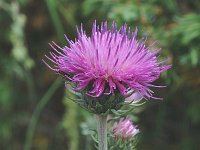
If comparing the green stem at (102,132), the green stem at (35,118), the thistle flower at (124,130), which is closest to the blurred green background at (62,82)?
the green stem at (35,118)

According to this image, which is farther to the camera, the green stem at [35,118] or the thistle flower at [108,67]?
the green stem at [35,118]

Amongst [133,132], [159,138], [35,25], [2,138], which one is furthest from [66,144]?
[133,132]

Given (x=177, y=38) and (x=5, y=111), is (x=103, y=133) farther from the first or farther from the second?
(x=5, y=111)

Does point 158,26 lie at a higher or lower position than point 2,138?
higher

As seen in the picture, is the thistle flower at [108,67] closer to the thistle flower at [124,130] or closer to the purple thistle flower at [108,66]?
the purple thistle flower at [108,66]

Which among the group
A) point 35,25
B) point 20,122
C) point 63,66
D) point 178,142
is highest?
point 35,25

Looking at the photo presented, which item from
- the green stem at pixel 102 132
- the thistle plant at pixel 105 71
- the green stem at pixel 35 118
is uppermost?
the green stem at pixel 35 118
